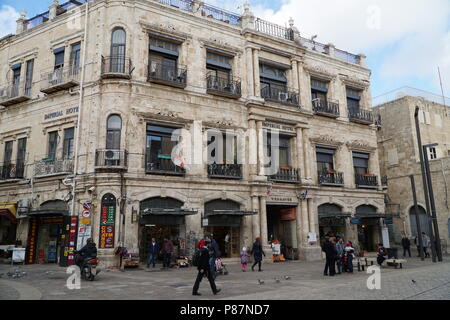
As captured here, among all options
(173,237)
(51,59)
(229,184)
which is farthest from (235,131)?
(51,59)

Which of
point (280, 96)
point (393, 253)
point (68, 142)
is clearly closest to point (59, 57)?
point (68, 142)

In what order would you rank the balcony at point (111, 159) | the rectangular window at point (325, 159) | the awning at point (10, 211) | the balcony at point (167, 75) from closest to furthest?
the balcony at point (111, 159), the balcony at point (167, 75), the awning at point (10, 211), the rectangular window at point (325, 159)

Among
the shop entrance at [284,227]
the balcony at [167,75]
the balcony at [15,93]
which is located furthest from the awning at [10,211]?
the shop entrance at [284,227]

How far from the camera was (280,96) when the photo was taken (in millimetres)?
25188

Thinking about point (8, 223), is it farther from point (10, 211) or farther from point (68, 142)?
point (68, 142)

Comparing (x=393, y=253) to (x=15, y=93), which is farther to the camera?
(x=15, y=93)

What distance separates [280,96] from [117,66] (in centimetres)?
1103

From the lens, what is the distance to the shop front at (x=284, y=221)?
78.1ft

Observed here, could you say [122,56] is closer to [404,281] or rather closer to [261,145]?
[261,145]

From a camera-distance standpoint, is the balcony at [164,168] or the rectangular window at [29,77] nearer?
the balcony at [164,168]

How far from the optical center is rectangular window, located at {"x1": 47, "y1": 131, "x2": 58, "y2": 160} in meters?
21.4

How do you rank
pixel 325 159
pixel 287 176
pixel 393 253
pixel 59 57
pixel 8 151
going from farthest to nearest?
pixel 325 159 < pixel 287 176 < pixel 8 151 < pixel 59 57 < pixel 393 253

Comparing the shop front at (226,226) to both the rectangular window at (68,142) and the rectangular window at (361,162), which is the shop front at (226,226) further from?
the rectangular window at (361,162)
